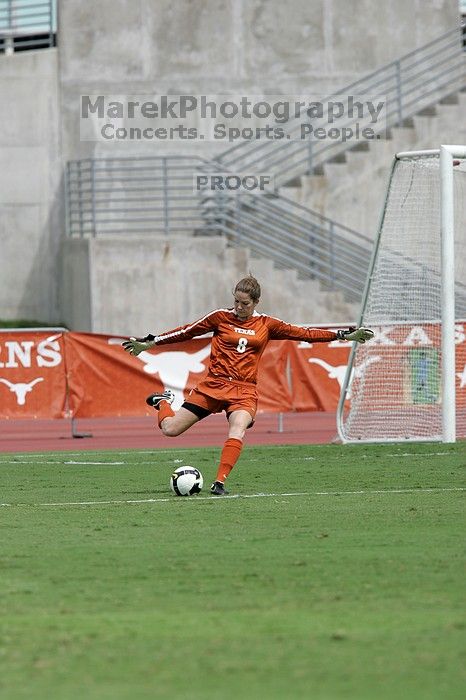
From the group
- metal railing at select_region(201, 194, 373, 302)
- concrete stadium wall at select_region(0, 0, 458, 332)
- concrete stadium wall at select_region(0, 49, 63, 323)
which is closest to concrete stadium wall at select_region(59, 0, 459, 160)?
concrete stadium wall at select_region(0, 0, 458, 332)

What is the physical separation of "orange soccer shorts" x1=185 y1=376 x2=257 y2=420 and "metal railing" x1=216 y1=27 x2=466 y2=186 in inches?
713

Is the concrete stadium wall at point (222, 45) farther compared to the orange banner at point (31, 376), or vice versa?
the concrete stadium wall at point (222, 45)

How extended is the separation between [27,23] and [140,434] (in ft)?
47.1

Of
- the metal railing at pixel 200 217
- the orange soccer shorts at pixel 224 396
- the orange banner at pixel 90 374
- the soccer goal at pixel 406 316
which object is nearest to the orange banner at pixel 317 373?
the orange banner at pixel 90 374

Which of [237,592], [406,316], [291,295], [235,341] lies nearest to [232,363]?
[235,341]

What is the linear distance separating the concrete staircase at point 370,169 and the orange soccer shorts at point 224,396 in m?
18.7

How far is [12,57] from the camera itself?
31250mm

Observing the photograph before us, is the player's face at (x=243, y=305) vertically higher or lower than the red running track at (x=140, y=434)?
higher

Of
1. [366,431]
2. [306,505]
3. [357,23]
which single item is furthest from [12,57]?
[306,505]

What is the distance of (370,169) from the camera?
31.1 m

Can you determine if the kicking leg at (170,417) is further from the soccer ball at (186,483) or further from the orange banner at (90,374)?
the orange banner at (90,374)

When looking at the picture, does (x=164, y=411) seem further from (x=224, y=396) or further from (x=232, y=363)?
(x=232, y=363)

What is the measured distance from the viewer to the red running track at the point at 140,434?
18719 millimetres

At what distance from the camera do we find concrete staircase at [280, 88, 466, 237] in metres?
30.8
